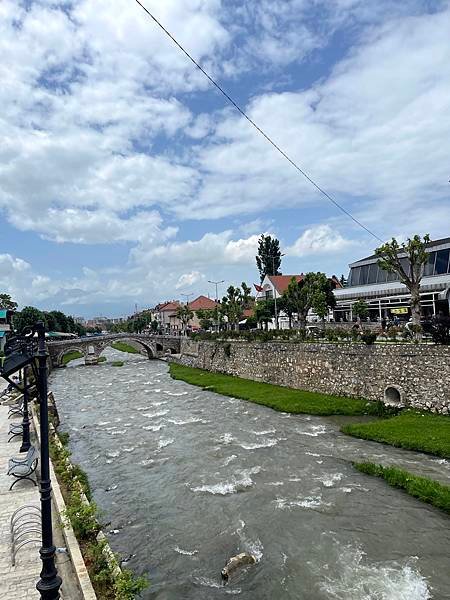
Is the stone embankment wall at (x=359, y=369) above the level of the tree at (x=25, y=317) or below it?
below

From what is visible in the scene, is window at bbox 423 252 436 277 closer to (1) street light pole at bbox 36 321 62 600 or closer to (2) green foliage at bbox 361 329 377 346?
(2) green foliage at bbox 361 329 377 346

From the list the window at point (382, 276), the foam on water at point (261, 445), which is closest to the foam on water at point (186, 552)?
the foam on water at point (261, 445)

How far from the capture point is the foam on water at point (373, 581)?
9680 millimetres

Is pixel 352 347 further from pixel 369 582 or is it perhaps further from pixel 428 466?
pixel 369 582

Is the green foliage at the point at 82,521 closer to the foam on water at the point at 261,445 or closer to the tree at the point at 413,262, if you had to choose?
the foam on water at the point at 261,445

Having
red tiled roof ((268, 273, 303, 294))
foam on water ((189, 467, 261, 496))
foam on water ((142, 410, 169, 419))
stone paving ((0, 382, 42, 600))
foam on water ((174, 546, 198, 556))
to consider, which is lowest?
foam on water ((174, 546, 198, 556))

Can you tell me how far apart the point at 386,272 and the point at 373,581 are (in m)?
38.9

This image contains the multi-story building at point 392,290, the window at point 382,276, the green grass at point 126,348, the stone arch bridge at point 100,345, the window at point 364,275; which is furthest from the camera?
the green grass at point 126,348

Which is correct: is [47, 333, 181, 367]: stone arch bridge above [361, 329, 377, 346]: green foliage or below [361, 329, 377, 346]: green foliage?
below

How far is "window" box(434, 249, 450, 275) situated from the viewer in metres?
39.5

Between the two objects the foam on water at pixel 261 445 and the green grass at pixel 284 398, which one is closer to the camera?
the foam on water at pixel 261 445

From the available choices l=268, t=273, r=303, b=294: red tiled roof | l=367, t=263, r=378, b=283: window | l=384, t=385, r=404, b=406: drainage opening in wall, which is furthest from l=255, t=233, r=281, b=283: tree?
l=384, t=385, r=404, b=406: drainage opening in wall

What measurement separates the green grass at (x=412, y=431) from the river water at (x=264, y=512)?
54cm

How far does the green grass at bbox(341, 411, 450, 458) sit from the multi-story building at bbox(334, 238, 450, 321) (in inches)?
487
